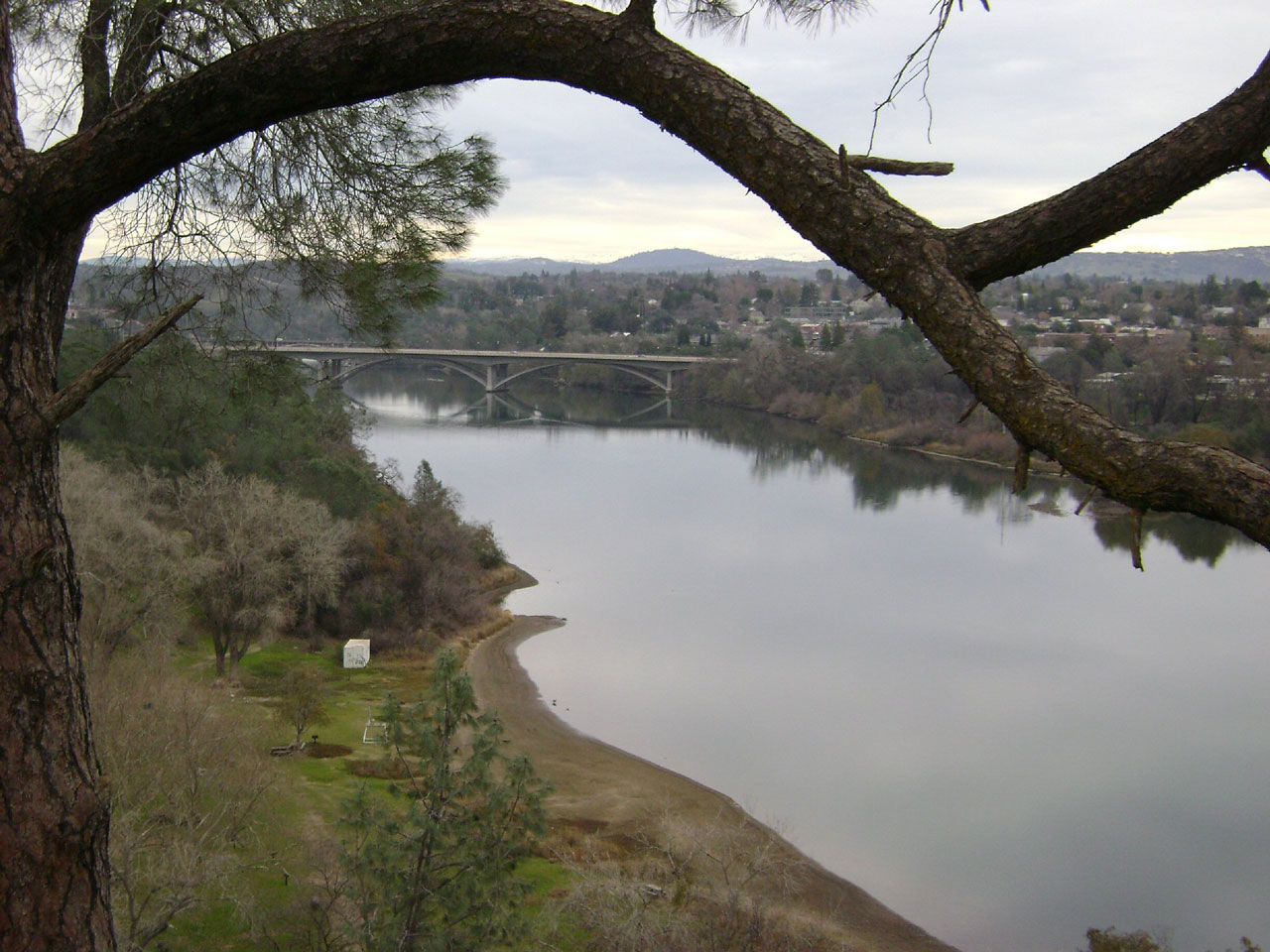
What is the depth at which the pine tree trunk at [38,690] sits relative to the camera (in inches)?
43.4

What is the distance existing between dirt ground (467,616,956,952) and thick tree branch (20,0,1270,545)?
6.04 m

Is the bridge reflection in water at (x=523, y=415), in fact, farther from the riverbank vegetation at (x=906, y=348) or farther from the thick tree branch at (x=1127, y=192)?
the thick tree branch at (x=1127, y=192)

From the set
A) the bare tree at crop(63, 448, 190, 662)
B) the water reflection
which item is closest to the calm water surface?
the water reflection

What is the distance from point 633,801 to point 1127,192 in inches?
319

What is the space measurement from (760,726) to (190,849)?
586cm

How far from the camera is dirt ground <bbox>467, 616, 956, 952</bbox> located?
7242 millimetres

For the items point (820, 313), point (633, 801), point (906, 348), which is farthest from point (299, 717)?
point (820, 313)

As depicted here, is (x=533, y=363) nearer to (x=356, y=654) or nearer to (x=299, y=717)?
(x=356, y=654)

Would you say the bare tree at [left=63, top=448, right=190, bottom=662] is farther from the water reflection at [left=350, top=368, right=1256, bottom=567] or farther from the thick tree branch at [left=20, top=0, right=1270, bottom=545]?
the water reflection at [left=350, top=368, right=1256, bottom=567]

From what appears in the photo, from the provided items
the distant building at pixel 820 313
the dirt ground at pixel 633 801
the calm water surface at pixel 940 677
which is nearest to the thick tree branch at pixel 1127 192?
the dirt ground at pixel 633 801

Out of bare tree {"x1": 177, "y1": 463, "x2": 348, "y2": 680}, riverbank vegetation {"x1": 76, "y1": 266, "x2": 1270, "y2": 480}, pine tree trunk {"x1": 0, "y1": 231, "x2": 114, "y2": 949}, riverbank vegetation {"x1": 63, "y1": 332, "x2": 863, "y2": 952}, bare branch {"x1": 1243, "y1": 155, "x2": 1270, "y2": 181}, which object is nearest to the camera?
bare branch {"x1": 1243, "y1": 155, "x2": 1270, "y2": 181}

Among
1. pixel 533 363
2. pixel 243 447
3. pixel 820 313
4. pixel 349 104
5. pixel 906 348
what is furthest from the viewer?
pixel 820 313

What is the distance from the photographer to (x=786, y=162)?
1051 mm

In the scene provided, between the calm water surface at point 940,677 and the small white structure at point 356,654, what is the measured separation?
5.89 ft
